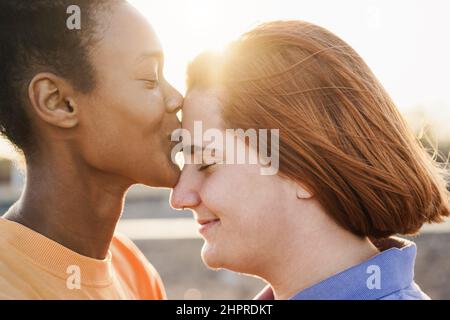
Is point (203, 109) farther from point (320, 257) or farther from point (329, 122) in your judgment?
point (320, 257)

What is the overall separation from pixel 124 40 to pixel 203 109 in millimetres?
399

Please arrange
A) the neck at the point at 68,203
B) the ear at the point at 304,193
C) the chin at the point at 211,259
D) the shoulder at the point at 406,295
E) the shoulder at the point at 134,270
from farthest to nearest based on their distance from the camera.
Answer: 1. the shoulder at the point at 134,270
2. the neck at the point at 68,203
3. the chin at the point at 211,259
4. the ear at the point at 304,193
5. the shoulder at the point at 406,295

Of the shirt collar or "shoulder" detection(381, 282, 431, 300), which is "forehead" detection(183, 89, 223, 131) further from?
"shoulder" detection(381, 282, 431, 300)

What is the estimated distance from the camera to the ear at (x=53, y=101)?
90.0 inches

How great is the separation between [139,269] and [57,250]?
67cm

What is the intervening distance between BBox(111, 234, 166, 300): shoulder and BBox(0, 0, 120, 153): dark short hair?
88 cm

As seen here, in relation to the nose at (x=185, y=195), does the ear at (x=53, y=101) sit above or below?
above

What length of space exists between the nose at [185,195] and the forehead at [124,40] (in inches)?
18.9

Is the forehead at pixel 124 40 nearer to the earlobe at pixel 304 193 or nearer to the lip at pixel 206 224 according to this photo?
A: the lip at pixel 206 224

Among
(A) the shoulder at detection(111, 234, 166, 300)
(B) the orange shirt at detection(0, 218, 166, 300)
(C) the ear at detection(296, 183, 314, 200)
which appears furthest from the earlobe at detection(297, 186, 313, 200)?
(A) the shoulder at detection(111, 234, 166, 300)

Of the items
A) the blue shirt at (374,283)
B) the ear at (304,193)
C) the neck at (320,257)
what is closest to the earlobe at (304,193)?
the ear at (304,193)
